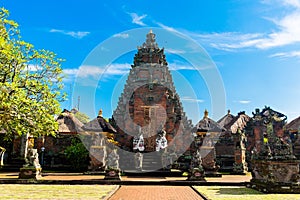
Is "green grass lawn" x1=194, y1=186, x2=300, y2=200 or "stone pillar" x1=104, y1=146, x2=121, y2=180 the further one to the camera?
"stone pillar" x1=104, y1=146, x2=121, y2=180

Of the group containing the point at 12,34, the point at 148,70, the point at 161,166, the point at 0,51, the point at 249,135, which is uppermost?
the point at 148,70

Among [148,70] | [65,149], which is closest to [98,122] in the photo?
[65,149]

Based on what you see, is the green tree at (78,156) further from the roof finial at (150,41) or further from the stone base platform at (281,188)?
the stone base platform at (281,188)

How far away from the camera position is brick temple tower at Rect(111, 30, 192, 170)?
2917 centimetres

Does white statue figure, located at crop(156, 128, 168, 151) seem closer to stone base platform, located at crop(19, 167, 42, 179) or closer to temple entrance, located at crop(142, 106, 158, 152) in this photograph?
temple entrance, located at crop(142, 106, 158, 152)

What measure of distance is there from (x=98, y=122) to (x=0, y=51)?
1451 cm

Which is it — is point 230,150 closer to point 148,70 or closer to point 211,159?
point 211,159

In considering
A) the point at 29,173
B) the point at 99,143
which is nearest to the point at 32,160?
the point at 29,173

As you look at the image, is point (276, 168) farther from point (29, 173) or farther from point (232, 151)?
point (29, 173)

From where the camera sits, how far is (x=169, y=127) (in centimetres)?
2961

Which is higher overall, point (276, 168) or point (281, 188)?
point (276, 168)

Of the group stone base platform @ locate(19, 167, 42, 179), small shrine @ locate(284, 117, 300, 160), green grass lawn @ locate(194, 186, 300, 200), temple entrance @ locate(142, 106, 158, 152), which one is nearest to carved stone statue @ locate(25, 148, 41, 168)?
stone base platform @ locate(19, 167, 42, 179)

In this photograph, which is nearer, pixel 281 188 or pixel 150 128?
pixel 281 188

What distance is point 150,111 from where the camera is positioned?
3030 centimetres
